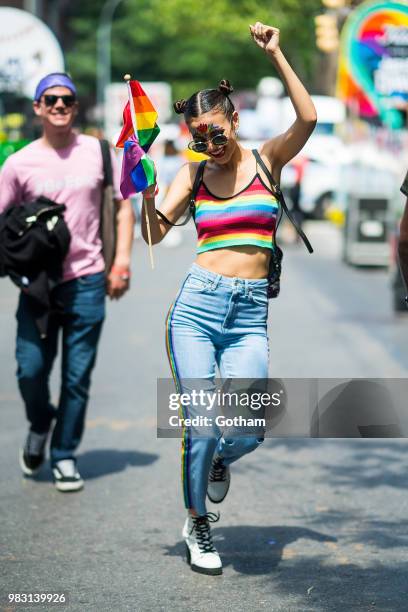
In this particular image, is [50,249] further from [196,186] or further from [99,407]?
[99,407]

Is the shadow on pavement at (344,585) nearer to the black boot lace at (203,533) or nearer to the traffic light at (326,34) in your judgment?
the black boot lace at (203,533)

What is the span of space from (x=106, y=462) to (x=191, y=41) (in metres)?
64.5

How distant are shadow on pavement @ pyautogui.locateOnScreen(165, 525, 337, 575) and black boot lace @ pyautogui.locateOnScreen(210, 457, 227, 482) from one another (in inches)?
12.9

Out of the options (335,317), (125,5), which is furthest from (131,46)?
(335,317)

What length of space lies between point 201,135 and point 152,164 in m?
0.22

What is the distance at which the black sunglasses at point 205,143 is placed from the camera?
4969mm

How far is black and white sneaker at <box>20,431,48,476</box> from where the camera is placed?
6.89 metres

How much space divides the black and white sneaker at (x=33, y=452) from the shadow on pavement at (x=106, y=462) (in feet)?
0.25

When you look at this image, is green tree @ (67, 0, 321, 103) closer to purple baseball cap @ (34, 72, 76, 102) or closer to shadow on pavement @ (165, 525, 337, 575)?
purple baseball cap @ (34, 72, 76, 102)

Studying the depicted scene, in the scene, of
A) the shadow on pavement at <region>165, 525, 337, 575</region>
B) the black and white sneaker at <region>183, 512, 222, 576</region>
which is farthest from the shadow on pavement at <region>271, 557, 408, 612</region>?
the black and white sneaker at <region>183, 512, 222, 576</region>

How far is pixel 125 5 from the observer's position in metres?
80.1

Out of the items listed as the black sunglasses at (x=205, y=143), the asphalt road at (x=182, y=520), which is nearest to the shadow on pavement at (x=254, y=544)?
the asphalt road at (x=182, y=520)

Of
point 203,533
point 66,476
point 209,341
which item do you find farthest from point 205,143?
point 66,476

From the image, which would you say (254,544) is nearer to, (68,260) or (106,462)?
(68,260)
